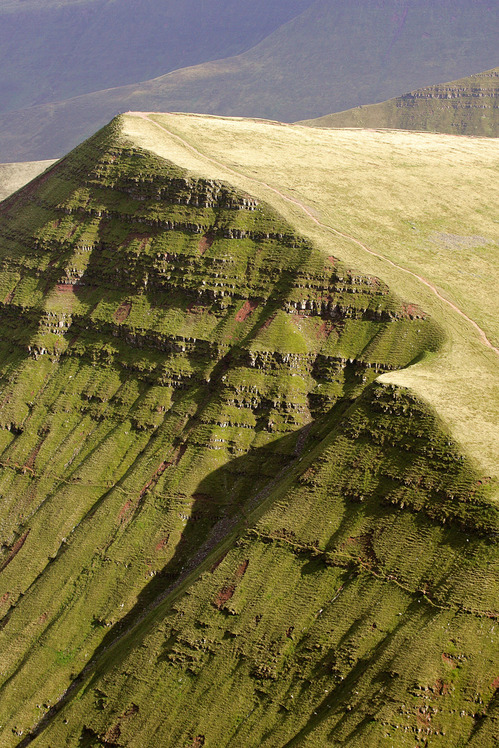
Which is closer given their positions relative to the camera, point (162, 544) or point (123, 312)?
point (162, 544)

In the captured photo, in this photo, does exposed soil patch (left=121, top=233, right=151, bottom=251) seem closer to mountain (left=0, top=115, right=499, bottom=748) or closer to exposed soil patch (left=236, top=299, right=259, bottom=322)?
mountain (left=0, top=115, right=499, bottom=748)

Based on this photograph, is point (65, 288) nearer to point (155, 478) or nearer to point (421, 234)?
point (155, 478)

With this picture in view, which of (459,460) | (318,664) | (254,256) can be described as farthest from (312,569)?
(254,256)

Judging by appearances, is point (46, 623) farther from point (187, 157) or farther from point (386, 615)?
point (187, 157)

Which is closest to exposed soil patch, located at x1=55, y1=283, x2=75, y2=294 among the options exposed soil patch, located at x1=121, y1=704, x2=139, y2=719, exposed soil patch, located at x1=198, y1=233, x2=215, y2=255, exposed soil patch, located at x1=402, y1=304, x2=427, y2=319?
exposed soil patch, located at x1=198, y1=233, x2=215, y2=255

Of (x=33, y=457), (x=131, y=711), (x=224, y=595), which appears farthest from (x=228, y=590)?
(x=33, y=457)

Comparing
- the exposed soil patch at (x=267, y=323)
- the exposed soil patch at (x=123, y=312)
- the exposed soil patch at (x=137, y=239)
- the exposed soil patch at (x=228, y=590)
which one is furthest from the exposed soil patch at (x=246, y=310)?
the exposed soil patch at (x=228, y=590)
